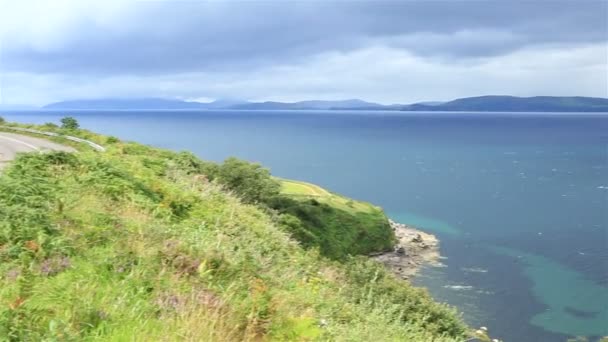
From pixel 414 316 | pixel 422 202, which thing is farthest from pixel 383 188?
pixel 414 316

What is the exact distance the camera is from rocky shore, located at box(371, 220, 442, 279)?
57856 millimetres

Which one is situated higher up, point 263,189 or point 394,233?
point 263,189

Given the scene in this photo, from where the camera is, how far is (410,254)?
62.4 metres

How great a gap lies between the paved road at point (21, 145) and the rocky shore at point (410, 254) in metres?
40.0

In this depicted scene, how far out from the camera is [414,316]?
17766 mm

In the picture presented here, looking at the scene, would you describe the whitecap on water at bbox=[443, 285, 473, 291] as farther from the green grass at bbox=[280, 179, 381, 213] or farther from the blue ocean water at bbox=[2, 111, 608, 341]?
the green grass at bbox=[280, 179, 381, 213]

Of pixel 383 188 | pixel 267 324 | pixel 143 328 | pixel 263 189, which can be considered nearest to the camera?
pixel 143 328

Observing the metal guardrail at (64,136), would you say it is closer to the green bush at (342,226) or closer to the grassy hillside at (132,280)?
the grassy hillside at (132,280)

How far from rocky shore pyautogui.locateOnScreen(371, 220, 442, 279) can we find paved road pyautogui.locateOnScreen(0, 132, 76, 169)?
40.0m

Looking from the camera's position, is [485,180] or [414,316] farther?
[485,180]

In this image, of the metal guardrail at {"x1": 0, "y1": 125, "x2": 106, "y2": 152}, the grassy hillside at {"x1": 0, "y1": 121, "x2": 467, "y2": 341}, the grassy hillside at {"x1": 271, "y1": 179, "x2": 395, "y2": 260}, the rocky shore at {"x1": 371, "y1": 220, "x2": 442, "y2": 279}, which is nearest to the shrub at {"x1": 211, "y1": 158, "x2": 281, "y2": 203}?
the grassy hillside at {"x1": 271, "y1": 179, "x2": 395, "y2": 260}

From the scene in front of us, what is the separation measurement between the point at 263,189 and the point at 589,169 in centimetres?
11178

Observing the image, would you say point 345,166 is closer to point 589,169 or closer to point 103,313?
point 589,169

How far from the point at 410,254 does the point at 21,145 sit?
48537 millimetres
